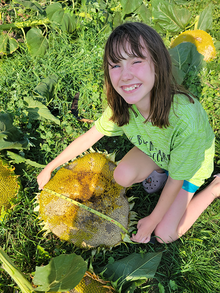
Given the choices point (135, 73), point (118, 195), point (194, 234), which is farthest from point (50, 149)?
point (194, 234)

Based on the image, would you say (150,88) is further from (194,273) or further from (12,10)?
(12,10)

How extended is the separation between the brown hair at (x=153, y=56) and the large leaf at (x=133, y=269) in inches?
39.0

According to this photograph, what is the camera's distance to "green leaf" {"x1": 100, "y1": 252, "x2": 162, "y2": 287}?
5.84 ft

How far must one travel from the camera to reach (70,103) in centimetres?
301

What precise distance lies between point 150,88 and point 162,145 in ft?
1.55

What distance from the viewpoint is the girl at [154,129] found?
1530 mm

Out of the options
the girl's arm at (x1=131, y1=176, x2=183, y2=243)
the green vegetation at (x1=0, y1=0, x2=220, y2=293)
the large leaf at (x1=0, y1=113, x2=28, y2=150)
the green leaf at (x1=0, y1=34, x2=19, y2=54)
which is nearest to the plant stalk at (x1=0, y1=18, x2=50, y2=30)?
the green vegetation at (x1=0, y1=0, x2=220, y2=293)

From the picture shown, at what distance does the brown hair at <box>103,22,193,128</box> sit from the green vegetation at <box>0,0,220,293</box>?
1023 mm

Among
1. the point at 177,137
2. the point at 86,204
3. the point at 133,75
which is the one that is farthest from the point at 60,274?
the point at 133,75

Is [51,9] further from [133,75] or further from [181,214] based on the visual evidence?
[181,214]

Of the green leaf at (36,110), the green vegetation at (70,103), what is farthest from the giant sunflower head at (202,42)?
the green leaf at (36,110)

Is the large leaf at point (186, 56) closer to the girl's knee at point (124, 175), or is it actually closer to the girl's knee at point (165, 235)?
the girl's knee at point (124, 175)

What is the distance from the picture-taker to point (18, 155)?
236 centimetres

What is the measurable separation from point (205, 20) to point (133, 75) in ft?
7.75
